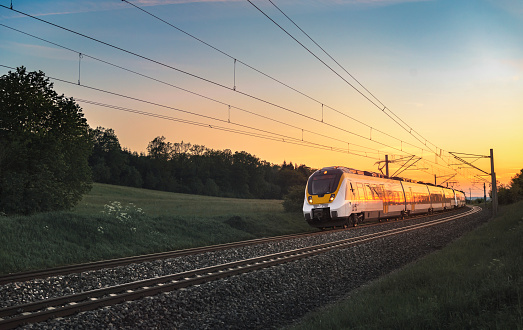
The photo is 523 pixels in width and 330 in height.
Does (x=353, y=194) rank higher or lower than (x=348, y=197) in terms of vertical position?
higher

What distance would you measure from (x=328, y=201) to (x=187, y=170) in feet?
330

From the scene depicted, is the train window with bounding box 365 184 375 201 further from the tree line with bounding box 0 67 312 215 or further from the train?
the tree line with bounding box 0 67 312 215

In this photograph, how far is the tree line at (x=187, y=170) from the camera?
105 metres

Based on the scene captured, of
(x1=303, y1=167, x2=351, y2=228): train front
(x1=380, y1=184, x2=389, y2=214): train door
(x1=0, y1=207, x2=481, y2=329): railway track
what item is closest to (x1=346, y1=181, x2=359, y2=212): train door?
(x1=303, y1=167, x2=351, y2=228): train front

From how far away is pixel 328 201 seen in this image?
2584 cm

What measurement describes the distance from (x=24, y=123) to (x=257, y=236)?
15.0m

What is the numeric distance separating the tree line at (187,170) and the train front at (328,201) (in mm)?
67661

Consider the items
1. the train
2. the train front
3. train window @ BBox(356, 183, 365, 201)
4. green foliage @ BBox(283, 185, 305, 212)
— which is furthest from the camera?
green foliage @ BBox(283, 185, 305, 212)

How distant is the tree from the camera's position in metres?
23.0

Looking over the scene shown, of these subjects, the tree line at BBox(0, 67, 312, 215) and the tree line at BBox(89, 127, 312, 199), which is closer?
the tree line at BBox(0, 67, 312, 215)

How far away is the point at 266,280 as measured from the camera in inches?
444

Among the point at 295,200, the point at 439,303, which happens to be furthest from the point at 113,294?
the point at 295,200

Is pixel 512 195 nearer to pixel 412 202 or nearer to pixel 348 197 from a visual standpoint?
pixel 412 202

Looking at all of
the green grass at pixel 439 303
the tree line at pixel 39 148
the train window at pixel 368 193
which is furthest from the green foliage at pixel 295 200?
the green grass at pixel 439 303
